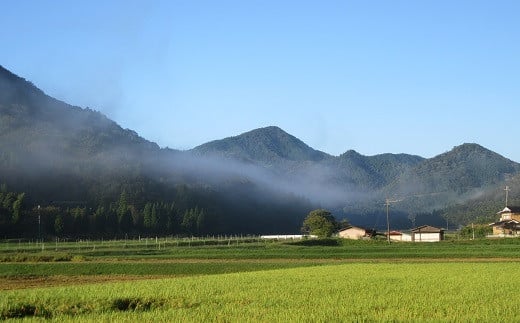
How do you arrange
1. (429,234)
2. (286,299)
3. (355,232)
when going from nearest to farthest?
(286,299)
(429,234)
(355,232)

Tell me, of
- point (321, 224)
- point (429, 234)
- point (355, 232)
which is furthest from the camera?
point (321, 224)

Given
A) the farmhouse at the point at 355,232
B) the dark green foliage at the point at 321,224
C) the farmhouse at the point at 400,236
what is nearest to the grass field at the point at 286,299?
the dark green foliage at the point at 321,224

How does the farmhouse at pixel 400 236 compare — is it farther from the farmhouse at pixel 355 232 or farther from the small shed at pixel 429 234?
the small shed at pixel 429 234

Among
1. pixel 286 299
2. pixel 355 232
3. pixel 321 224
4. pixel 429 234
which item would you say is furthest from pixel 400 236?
Result: pixel 286 299

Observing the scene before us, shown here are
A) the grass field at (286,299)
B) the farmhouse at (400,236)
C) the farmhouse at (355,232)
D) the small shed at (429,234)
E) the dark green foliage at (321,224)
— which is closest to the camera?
the grass field at (286,299)

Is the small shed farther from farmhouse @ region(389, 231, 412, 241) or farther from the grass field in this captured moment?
the grass field

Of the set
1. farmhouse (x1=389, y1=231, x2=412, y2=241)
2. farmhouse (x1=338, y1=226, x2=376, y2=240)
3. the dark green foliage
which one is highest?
the dark green foliage

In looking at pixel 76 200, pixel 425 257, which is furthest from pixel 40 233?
pixel 425 257

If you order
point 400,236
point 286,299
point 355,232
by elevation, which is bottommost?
→ point 400,236

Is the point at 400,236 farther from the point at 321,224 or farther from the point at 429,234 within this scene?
the point at 321,224

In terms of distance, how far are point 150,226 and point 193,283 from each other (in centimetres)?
12135

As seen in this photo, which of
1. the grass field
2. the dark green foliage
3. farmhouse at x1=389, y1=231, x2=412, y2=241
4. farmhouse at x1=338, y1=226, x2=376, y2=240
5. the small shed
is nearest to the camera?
the grass field

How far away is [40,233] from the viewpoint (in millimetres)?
126062

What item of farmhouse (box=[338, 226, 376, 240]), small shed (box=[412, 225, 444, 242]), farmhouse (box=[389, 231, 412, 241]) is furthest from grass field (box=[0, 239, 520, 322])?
farmhouse (box=[389, 231, 412, 241])
